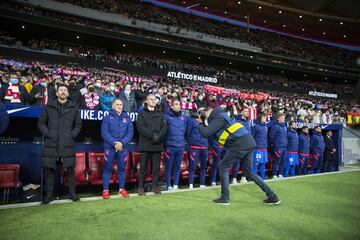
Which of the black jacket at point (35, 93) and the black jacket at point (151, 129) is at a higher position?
the black jacket at point (35, 93)

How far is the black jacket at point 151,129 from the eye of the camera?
5.91 m

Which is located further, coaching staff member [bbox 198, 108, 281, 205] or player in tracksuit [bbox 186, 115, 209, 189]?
player in tracksuit [bbox 186, 115, 209, 189]

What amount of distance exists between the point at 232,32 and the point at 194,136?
34402 mm

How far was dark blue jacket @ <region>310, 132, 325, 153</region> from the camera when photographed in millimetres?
9880

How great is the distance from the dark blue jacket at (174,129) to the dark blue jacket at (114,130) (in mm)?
976

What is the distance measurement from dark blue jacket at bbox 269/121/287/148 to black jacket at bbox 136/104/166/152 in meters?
3.98

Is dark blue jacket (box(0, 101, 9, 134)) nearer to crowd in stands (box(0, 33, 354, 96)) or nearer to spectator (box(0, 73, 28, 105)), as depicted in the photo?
spectator (box(0, 73, 28, 105))

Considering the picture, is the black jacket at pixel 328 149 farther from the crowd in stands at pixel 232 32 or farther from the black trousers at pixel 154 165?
the crowd in stands at pixel 232 32

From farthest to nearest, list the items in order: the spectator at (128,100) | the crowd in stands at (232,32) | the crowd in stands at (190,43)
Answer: the crowd in stands at (232,32), the crowd in stands at (190,43), the spectator at (128,100)

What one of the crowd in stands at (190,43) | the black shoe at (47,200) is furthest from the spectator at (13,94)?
the crowd in stands at (190,43)

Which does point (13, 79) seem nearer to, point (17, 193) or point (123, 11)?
point (17, 193)

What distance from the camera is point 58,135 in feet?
16.5

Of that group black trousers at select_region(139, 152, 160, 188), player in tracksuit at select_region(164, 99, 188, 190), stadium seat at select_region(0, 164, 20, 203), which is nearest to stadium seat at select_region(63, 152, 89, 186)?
stadium seat at select_region(0, 164, 20, 203)

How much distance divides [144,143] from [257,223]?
2.78 meters
